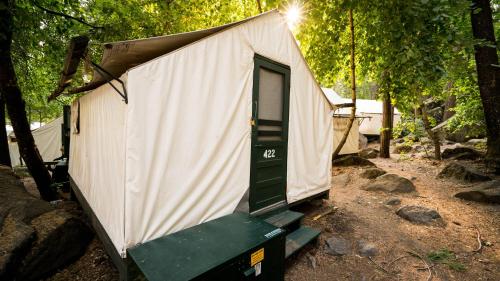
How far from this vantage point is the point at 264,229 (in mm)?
2627

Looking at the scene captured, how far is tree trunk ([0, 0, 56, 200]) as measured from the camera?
15.0 ft

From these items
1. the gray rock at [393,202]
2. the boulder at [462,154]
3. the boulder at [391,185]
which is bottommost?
the gray rock at [393,202]

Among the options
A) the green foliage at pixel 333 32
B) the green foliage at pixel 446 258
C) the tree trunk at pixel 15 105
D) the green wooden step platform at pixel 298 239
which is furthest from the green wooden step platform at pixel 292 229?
the tree trunk at pixel 15 105

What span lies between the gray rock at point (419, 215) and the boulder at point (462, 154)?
21.8 feet

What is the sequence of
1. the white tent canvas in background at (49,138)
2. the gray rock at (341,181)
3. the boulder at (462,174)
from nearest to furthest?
1. the boulder at (462,174)
2. the gray rock at (341,181)
3. the white tent canvas in background at (49,138)

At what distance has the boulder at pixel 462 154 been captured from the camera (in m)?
9.18

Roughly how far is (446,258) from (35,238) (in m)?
5.81

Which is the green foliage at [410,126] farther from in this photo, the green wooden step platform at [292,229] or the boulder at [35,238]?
the boulder at [35,238]

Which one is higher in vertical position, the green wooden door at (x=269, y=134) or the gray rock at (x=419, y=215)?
the green wooden door at (x=269, y=134)

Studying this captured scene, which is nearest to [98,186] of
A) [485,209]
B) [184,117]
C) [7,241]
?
[7,241]

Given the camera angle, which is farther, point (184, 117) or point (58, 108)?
point (58, 108)

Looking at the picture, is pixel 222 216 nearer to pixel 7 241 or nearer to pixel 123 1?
pixel 7 241

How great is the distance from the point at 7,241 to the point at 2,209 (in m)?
0.91

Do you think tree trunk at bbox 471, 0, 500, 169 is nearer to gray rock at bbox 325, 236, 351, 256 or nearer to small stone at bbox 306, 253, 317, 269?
gray rock at bbox 325, 236, 351, 256
